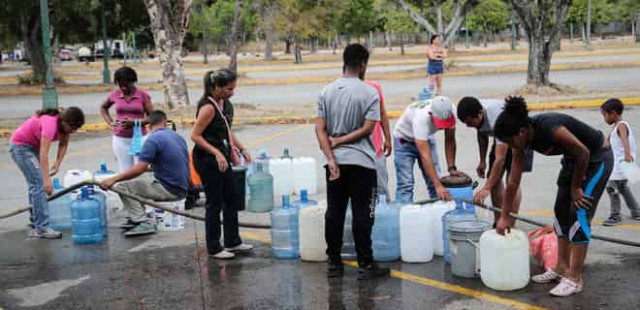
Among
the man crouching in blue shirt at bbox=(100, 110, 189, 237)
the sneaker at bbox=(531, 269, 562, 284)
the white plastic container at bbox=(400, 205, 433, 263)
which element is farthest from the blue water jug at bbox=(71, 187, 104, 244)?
the sneaker at bbox=(531, 269, 562, 284)

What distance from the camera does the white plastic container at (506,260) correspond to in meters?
6.50

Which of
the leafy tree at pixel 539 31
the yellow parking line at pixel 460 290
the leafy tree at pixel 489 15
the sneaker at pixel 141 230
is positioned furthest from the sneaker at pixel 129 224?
the leafy tree at pixel 489 15

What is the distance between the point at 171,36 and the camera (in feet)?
66.9

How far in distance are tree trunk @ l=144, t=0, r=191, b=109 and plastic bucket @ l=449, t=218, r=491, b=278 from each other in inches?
572

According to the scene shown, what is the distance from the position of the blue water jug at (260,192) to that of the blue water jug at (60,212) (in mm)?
2087

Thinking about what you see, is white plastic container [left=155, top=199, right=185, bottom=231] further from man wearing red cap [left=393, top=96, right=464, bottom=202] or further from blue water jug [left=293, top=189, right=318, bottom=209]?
man wearing red cap [left=393, top=96, right=464, bottom=202]

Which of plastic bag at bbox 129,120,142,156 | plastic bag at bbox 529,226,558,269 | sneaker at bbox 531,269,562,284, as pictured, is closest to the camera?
sneaker at bbox 531,269,562,284

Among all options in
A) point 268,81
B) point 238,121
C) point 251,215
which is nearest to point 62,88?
point 268,81

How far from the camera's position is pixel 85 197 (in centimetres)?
869

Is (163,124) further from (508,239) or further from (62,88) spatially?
(62,88)

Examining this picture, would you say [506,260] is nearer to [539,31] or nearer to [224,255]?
[224,255]

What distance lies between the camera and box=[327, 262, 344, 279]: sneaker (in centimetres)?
710

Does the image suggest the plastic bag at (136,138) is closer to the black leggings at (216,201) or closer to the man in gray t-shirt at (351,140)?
the black leggings at (216,201)

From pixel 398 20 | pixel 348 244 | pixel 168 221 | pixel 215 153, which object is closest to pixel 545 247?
pixel 348 244
